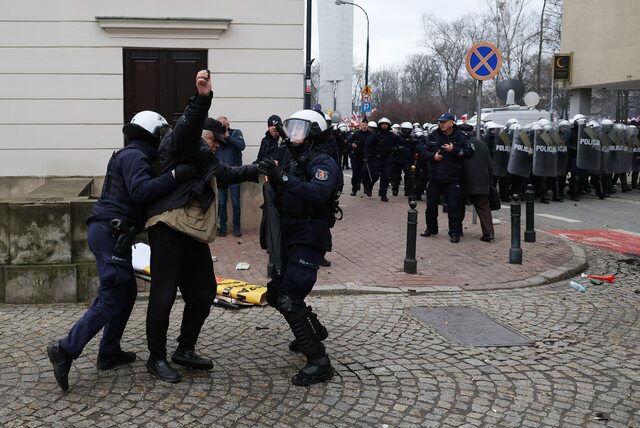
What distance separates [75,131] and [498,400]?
884 cm

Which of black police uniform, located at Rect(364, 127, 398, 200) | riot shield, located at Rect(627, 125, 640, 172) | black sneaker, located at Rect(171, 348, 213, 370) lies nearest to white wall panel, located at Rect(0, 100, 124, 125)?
black police uniform, located at Rect(364, 127, 398, 200)

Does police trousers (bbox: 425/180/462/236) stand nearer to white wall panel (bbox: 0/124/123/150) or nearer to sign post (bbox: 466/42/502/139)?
sign post (bbox: 466/42/502/139)

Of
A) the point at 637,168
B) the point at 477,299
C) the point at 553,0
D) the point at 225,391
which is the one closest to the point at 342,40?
the point at 553,0

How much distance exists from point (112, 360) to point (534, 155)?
13.4 m

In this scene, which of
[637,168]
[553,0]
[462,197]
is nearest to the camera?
[462,197]

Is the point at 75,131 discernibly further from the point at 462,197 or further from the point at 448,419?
the point at 448,419

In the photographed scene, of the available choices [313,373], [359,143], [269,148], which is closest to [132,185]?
[313,373]

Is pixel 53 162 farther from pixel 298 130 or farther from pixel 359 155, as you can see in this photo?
pixel 359 155

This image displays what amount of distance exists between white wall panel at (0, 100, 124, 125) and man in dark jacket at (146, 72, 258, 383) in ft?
22.6

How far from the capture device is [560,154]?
55.9 ft

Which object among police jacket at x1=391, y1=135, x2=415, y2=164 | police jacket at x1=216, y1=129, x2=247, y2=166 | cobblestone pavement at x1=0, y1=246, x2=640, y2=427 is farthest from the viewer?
police jacket at x1=391, y1=135, x2=415, y2=164

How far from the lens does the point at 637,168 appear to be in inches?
776

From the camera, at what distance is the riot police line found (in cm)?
1656

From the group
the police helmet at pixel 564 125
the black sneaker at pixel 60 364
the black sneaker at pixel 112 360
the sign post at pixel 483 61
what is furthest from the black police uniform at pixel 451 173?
the police helmet at pixel 564 125
